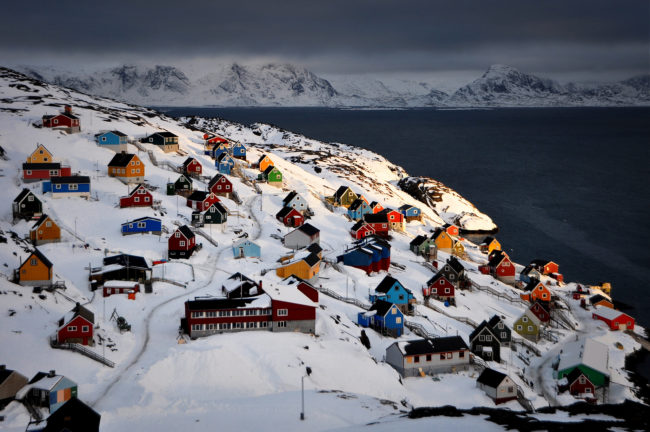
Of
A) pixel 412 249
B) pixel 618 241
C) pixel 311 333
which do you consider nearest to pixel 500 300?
pixel 412 249

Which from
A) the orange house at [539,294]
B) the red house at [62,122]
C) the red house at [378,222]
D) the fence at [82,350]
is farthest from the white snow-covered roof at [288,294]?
the red house at [62,122]

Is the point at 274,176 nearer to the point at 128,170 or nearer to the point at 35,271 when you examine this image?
the point at 128,170

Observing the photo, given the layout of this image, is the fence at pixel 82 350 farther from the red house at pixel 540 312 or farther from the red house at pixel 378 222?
the red house at pixel 378 222

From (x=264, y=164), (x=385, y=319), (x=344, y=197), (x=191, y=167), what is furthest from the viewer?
(x=264, y=164)

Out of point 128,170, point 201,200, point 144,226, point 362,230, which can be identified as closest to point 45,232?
point 144,226

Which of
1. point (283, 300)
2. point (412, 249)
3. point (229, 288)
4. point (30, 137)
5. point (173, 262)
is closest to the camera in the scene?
point (283, 300)

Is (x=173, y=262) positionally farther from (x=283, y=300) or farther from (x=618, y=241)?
(x=618, y=241)

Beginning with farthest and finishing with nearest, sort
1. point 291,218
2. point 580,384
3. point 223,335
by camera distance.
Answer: point 291,218 → point 580,384 → point 223,335
